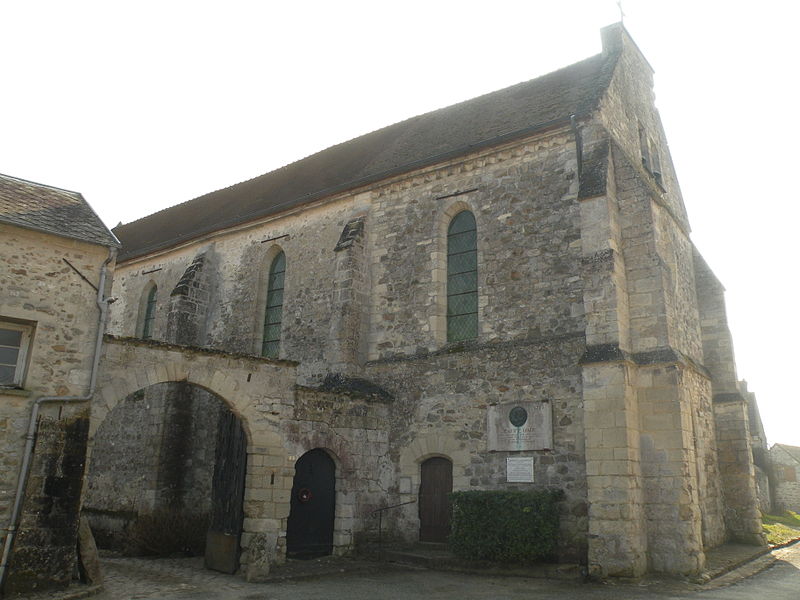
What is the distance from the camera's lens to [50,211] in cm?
1020

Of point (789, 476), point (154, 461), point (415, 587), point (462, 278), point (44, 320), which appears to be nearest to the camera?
point (44, 320)

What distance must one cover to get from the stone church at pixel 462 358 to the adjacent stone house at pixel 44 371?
579 mm

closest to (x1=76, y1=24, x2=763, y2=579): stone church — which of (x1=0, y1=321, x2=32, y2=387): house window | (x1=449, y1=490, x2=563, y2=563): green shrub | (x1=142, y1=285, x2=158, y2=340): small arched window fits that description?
(x1=449, y1=490, x2=563, y2=563): green shrub

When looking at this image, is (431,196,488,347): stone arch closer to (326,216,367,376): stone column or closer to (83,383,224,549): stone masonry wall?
(326,216,367,376): stone column

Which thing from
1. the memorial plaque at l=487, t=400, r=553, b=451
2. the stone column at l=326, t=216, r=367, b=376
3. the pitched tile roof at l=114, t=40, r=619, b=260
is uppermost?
the pitched tile roof at l=114, t=40, r=619, b=260

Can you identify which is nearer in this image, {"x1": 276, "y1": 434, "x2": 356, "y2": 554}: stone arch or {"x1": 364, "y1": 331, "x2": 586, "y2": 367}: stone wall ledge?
{"x1": 364, "y1": 331, "x2": 586, "y2": 367}: stone wall ledge

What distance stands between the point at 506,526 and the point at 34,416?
7.36 m

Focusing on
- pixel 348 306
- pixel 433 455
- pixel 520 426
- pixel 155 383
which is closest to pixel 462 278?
pixel 348 306

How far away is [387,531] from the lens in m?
12.9

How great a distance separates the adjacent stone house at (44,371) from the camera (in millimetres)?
8641

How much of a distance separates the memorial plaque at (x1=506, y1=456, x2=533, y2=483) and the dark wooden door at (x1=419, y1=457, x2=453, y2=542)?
1.43 meters

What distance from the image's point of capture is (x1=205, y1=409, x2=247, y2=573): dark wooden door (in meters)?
11.1

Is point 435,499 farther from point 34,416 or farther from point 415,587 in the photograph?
point 34,416

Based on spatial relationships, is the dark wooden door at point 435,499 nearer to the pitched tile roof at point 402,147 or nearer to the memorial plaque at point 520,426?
the memorial plaque at point 520,426
